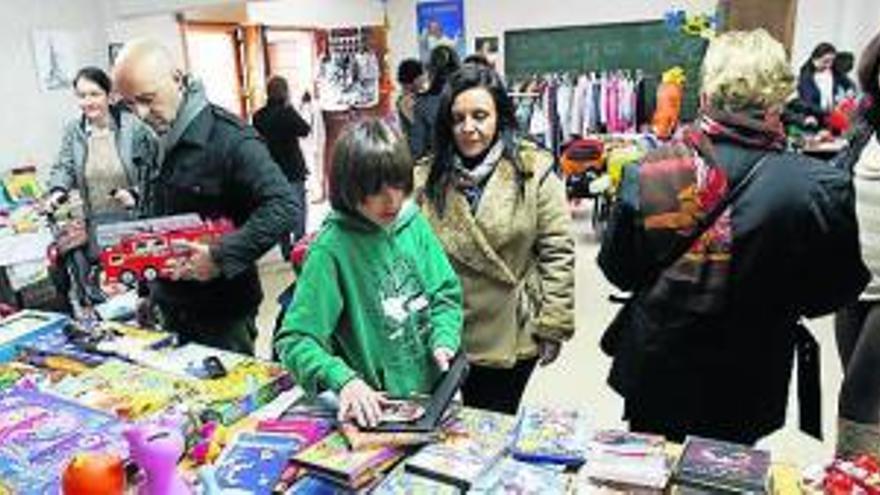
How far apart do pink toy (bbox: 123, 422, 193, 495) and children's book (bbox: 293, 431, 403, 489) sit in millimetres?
216

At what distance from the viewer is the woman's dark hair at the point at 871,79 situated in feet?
5.61

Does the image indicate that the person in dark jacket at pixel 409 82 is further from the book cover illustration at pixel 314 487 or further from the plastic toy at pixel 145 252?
the book cover illustration at pixel 314 487

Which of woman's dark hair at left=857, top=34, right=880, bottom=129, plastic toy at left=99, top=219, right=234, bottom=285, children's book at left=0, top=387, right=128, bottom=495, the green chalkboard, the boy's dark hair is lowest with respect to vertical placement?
children's book at left=0, top=387, right=128, bottom=495

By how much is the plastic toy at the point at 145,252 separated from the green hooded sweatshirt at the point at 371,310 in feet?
1.96

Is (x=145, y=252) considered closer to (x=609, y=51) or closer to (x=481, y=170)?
(x=481, y=170)

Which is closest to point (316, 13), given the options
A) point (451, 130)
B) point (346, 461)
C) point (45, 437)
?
point (451, 130)

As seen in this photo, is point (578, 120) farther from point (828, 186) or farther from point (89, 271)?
point (828, 186)

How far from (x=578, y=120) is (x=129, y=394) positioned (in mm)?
6478

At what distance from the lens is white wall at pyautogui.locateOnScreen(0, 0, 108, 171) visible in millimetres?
4699

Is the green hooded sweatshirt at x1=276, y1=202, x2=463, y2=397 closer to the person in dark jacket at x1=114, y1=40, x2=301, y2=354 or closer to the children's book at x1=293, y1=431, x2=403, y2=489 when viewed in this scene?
the children's book at x1=293, y1=431, x2=403, y2=489

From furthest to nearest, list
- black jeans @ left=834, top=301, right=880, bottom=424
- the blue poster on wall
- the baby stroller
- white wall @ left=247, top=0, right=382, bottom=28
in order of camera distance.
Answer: the blue poster on wall
white wall @ left=247, top=0, right=382, bottom=28
the baby stroller
black jeans @ left=834, top=301, right=880, bottom=424

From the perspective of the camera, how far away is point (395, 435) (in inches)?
51.9

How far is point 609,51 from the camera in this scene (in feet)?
25.4

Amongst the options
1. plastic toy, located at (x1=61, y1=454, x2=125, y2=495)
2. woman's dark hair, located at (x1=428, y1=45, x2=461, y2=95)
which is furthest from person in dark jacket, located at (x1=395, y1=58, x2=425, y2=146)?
plastic toy, located at (x1=61, y1=454, x2=125, y2=495)
